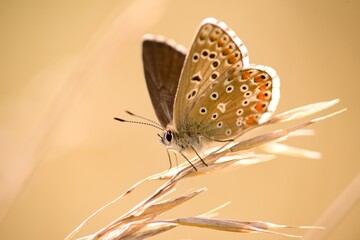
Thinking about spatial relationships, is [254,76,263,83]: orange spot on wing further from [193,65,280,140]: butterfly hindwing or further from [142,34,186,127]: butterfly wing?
[142,34,186,127]: butterfly wing

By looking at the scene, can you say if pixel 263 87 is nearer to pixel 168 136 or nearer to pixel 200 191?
pixel 168 136

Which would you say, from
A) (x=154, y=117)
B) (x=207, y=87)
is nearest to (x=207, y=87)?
(x=207, y=87)

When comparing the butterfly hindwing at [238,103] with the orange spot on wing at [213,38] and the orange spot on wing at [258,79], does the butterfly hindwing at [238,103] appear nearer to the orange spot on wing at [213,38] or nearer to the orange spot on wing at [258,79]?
the orange spot on wing at [258,79]

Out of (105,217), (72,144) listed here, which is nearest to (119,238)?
(72,144)

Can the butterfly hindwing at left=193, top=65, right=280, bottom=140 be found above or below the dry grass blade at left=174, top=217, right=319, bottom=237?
above

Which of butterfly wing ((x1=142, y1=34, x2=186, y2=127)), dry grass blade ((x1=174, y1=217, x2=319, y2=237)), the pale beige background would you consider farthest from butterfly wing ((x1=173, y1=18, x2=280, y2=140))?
the pale beige background

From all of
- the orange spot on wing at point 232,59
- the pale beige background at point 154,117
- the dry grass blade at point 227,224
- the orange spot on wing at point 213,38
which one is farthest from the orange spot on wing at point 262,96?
the pale beige background at point 154,117
